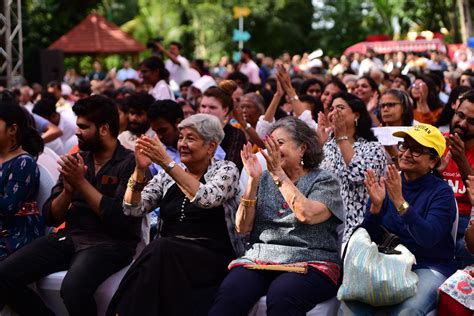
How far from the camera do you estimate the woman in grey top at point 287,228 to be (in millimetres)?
4531

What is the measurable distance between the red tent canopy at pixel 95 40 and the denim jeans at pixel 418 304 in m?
31.6

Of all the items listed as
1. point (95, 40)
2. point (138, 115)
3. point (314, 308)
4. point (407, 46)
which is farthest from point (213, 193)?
point (95, 40)

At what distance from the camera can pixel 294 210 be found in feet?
15.1

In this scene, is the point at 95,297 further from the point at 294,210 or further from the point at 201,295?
the point at 294,210

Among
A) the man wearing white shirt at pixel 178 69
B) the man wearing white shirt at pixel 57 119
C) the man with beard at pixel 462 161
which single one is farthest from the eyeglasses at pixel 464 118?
the man wearing white shirt at pixel 178 69

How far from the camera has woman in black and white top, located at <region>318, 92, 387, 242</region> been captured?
5484mm

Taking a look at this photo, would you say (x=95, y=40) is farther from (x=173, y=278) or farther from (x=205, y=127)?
(x=173, y=278)

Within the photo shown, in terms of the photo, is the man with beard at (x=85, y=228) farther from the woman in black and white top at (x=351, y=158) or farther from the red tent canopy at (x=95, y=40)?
the red tent canopy at (x=95, y=40)

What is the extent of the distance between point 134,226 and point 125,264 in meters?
0.26

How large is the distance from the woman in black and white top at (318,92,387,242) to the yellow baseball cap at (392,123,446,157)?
802mm

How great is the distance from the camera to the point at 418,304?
4.28 meters

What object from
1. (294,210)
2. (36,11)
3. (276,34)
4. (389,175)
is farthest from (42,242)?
(276,34)

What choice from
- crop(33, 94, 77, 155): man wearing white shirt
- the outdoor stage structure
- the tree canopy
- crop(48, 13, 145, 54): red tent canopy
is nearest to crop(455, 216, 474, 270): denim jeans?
crop(33, 94, 77, 155): man wearing white shirt

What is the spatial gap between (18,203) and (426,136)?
2.68m
